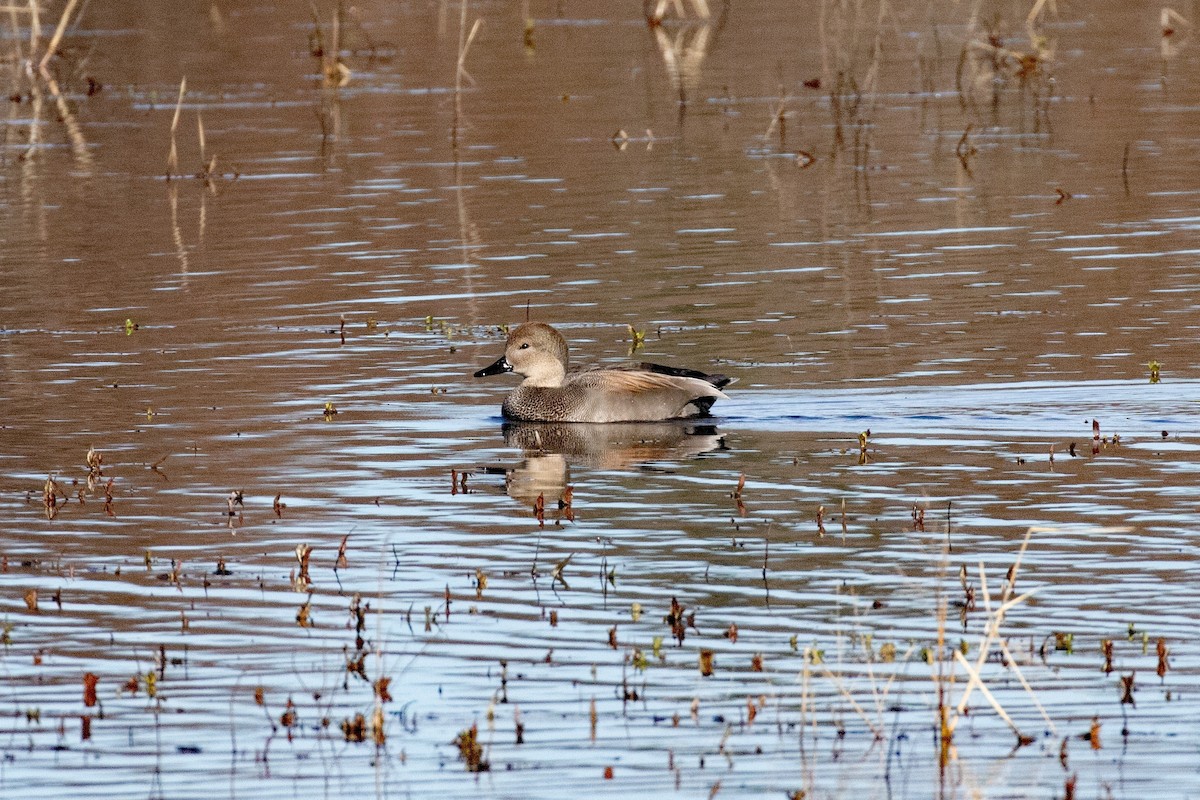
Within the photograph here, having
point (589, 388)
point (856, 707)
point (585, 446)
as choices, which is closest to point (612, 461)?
point (585, 446)

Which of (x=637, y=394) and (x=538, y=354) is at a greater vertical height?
(x=538, y=354)

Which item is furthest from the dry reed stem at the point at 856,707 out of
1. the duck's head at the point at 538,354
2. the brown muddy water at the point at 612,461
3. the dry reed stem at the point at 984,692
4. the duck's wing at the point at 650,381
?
the duck's head at the point at 538,354

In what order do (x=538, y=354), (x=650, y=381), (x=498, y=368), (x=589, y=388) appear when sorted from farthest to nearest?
(x=498, y=368) → (x=538, y=354) → (x=589, y=388) → (x=650, y=381)

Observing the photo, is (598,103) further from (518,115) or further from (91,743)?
(91,743)

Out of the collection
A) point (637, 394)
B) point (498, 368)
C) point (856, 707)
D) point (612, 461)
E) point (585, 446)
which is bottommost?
point (856, 707)

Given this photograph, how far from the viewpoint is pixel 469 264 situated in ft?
68.1

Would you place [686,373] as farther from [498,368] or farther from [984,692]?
[984,692]

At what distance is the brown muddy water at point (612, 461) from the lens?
7.74m

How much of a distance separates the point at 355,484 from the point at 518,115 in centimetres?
1981

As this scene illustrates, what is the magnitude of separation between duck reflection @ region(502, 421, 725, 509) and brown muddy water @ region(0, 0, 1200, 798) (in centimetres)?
5

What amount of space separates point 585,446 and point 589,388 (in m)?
0.71

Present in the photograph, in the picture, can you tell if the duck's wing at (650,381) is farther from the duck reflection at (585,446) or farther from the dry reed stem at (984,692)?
the dry reed stem at (984,692)

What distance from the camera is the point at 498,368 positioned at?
48.7ft

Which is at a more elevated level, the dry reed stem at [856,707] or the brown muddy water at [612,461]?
the brown muddy water at [612,461]
